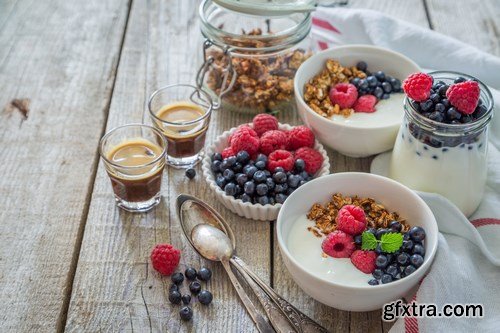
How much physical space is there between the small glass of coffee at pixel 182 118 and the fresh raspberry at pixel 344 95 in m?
0.30

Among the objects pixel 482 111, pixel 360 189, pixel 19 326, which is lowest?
pixel 19 326

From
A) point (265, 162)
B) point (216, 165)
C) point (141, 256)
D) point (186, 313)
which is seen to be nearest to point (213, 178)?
point (216, 165)

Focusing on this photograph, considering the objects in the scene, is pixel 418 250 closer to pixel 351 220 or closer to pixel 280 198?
pixel 351 220

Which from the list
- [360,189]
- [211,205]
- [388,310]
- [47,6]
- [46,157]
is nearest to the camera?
[388,310]

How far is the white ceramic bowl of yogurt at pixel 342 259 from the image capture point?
1209 mm

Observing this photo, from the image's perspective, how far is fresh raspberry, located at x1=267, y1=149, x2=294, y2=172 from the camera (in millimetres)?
1479

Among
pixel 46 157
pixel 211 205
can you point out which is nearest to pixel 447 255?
pixel 211 205

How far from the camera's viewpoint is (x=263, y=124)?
5.19 feet

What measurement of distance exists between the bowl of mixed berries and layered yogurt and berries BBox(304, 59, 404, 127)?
0.10 meters

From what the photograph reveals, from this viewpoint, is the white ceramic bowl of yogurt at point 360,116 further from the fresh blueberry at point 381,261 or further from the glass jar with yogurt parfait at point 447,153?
the fresh blueberry at point 381,261

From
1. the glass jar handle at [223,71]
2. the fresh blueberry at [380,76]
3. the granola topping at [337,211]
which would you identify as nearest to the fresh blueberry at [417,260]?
the granola topping at [337,211]

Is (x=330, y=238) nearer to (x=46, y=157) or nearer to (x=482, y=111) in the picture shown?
(x=482, y=111)

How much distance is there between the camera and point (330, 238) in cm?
130

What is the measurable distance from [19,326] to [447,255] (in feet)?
2.74
